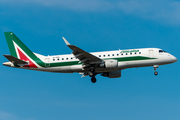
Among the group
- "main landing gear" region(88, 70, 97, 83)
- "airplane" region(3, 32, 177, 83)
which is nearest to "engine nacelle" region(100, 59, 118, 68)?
"airplane" region(3, 32, 177, 83)

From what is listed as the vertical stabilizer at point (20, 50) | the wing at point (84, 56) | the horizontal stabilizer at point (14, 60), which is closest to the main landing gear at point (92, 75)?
the wing at point (84, 56)

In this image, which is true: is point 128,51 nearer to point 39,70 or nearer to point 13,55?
point 39,70

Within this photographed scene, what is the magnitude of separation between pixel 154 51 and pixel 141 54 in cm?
245

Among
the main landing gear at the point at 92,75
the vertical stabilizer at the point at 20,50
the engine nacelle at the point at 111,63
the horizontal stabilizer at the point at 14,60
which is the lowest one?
the main landing gear at the point at 92,75

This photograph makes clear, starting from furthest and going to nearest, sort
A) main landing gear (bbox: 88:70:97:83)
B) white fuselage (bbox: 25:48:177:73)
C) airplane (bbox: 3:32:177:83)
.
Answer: main landing gear (bbox: 88:70:97:83) → white fuselage (bbox: 25:48:177:73) → airplane (bbox: 3:32:177:83)

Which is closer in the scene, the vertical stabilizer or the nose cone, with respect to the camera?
the nose cone

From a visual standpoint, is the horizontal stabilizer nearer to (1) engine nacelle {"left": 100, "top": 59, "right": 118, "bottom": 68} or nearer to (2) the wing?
(2) the wing

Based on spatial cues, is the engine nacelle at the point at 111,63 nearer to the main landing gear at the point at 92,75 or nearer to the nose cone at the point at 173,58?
the main landing gear at the point at 92,75

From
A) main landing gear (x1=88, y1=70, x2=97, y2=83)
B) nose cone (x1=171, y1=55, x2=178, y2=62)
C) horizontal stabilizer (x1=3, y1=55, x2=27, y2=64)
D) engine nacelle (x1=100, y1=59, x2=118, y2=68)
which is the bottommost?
main landing gear (x1=88, y1=70, x2=97, y2=83)

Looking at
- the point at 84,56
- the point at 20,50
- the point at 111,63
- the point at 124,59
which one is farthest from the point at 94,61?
the point at 20,50

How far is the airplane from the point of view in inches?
2073

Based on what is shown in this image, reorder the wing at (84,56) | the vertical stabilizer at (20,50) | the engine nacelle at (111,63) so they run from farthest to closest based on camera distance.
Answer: the vertical stabilizer at (20,50)
the engine nacelle at (111,63)
the wing at (84,56)

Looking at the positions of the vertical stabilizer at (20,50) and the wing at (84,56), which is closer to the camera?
the wing at (84,56)

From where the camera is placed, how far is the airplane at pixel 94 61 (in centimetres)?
5266
